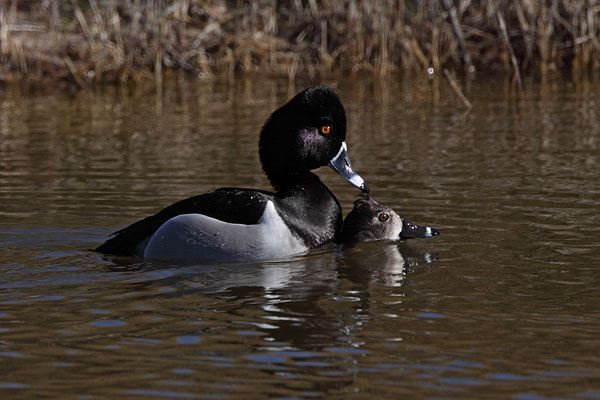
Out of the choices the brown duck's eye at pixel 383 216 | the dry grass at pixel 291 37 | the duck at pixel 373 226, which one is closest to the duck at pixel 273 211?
the duck at pixel 373 226

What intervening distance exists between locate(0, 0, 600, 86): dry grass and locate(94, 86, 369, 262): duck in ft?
28.3

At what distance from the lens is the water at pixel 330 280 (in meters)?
4.60

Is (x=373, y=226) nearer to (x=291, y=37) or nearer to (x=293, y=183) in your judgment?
(x=293, y=183)

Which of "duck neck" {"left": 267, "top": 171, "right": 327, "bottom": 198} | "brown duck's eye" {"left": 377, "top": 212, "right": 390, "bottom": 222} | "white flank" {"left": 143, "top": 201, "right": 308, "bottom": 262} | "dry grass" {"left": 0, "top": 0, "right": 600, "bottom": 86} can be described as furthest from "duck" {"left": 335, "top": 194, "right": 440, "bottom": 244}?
"dry grass" {"left": 0, "top": 0, "right": 600, "bottom": 86}

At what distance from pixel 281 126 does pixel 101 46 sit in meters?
9.42

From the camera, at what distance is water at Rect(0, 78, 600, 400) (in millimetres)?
4602

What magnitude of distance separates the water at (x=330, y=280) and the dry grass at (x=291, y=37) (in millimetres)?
3775

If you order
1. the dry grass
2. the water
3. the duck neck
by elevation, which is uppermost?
the dry grass

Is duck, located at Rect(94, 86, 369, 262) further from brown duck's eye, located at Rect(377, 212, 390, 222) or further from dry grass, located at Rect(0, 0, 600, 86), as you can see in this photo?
dry grass, located at Rect(0, 0, 600, 86)

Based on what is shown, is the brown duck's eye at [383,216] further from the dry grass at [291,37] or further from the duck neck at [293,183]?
the dry grass at [291,37]

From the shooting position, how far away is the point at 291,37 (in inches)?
707

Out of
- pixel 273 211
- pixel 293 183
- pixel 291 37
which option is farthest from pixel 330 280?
pixel 291 37

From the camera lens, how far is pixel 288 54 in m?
17.6

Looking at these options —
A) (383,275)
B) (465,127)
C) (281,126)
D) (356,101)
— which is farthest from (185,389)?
(356,101)
